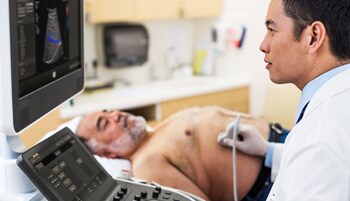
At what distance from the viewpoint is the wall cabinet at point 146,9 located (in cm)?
314

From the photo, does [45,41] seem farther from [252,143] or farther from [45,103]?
[252,143]

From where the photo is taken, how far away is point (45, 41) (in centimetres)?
105

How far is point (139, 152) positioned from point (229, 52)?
221 cm

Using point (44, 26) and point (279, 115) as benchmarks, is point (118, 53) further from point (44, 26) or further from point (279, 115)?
point (44, 26)

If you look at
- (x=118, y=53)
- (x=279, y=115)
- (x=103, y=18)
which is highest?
(x=103, y=18)

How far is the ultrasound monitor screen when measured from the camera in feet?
3.02

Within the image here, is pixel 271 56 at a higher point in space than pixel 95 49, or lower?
higher

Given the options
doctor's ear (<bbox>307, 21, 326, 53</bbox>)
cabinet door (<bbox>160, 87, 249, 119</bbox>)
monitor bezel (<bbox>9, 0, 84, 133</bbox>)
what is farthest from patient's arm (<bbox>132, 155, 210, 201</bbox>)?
cabinet door (<bbox>160, 87, 249, 119</bbox>)

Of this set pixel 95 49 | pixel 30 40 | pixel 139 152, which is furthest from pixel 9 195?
pixel 95 49

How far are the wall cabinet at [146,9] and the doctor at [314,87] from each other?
218cm

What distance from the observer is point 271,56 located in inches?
45.3

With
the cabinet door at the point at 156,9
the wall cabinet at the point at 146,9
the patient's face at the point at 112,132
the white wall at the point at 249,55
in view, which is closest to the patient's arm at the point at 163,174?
the patient's face at the point at 112,132

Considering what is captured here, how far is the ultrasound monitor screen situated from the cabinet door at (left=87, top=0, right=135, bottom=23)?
1896 millimetres

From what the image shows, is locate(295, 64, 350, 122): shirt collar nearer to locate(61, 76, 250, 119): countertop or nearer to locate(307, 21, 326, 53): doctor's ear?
locate(307, 21, 326, 53): doctor's ear
